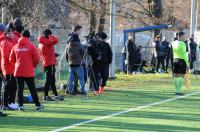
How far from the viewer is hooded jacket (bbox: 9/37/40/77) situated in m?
13.7

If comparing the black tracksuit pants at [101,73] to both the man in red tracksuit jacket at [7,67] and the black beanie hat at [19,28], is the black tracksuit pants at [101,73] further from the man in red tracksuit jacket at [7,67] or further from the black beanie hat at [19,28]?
the black beanie hat at [19,28]

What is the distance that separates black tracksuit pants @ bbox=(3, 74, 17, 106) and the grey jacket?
3696 mm

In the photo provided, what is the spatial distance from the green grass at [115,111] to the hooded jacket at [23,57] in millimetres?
1070

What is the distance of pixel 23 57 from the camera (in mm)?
13688

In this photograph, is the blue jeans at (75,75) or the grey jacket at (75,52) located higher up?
the grey jacket at (75,52)

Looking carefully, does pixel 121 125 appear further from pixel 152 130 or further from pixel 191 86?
pixel 191 86

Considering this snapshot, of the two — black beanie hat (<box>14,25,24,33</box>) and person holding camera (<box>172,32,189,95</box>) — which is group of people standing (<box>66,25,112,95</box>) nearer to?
person holding camera (<box>172,32,189,95</box>)

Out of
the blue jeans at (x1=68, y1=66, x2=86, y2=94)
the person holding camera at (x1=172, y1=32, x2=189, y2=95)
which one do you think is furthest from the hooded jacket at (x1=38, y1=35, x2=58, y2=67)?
the person holding camera at (x1=172, y1=32, x2=189, y2=95)

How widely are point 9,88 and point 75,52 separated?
403cm

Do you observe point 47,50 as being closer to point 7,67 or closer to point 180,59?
point 7,67

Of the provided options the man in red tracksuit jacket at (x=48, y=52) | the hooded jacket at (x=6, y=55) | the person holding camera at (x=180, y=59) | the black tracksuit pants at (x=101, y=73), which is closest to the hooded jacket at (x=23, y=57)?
the hooded jacket at (x=6, y=55)

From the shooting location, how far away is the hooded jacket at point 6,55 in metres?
14.0

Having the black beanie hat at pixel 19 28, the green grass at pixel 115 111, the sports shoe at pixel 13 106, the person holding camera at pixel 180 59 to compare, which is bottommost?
the green grass at pixel 115 111

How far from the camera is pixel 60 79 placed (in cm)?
2178
